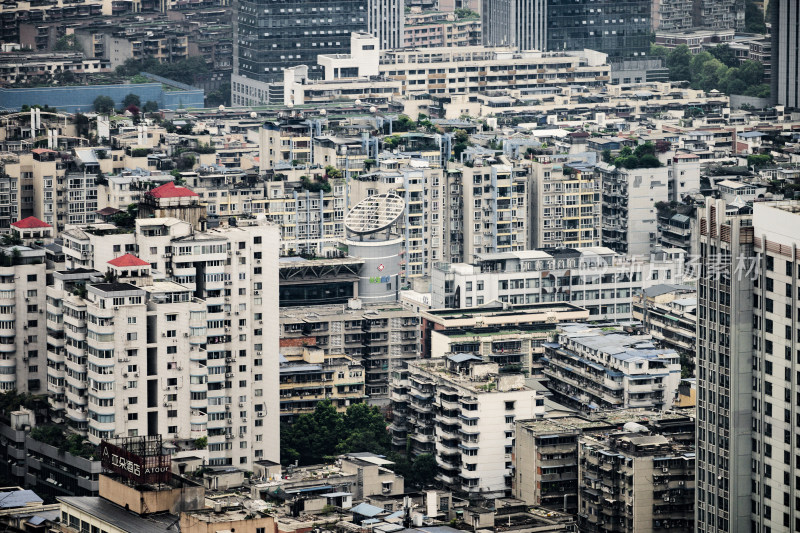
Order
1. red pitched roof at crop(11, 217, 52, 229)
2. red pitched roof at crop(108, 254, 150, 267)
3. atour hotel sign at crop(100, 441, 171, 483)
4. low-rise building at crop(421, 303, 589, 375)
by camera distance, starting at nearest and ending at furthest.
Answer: atour hotel sign at crop(100, 441, 171, 483), red pitched roof at crop(108, 254, 150, 267), red pitched roof at crop(11, 217, 52, 229), low-rise building at crop(421, 303, 589, 375)

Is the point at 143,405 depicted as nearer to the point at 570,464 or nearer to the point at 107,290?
the point at 107,290

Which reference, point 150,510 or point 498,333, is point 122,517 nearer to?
point 150,510

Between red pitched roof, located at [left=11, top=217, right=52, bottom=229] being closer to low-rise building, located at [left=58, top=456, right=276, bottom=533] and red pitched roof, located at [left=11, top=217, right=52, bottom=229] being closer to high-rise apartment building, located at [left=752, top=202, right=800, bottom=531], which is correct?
low-rise building, located at [left=58, top=456, right=276, bottom=533]

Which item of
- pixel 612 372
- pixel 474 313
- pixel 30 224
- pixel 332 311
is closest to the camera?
pixel 612 372

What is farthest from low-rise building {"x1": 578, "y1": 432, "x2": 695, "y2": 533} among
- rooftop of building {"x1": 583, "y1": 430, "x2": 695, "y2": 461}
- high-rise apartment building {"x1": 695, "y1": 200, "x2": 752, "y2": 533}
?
high-rise apartment building {"x1": 695, "y1": 200, "x2": 752, "y2": 533}

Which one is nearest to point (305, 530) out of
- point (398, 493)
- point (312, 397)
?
point (398, 493)

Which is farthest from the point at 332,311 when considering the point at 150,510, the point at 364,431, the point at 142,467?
the point at 150,510
